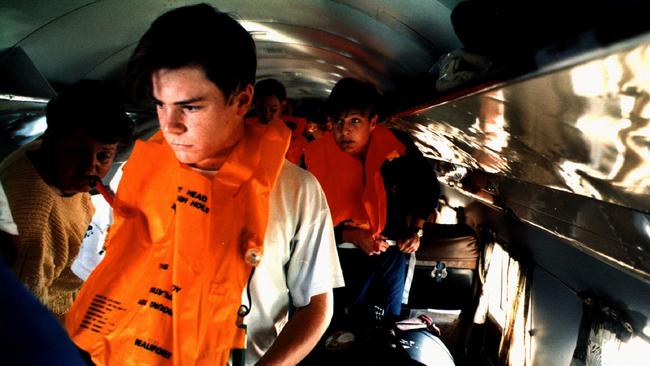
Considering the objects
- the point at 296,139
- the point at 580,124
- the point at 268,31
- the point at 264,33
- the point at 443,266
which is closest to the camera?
the point at 580,124

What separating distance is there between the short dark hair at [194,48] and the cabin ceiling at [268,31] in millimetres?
1993

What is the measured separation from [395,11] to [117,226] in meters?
3.07

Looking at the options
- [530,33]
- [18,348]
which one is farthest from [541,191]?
[18,348]

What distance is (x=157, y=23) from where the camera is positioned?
4.50 ft

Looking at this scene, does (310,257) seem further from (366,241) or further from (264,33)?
(264,33)

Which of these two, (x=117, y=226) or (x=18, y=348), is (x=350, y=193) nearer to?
(x=117, y=226)

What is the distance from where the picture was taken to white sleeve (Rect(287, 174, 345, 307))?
4.77 feet

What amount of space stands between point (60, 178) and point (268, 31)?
12.8ft

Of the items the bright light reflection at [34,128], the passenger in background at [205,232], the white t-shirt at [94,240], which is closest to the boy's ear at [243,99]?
the passenger in background at [205,232]

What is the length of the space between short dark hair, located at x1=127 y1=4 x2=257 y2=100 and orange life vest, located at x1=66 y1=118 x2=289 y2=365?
262 mm

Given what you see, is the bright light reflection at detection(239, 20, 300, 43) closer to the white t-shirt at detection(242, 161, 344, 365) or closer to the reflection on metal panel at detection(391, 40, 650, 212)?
the reflection on metal panel at detection(391, 40, 650, 212)

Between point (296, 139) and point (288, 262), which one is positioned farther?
point (296, 139)

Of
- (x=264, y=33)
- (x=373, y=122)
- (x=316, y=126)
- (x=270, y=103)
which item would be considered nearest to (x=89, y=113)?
(x=373, y=122)

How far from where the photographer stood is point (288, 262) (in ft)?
4.85
